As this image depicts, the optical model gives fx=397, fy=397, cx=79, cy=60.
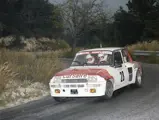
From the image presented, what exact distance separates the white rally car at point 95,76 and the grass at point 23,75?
157 cm

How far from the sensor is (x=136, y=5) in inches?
2061

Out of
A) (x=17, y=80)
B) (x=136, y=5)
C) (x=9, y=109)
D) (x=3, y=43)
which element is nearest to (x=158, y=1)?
(x=136, y=5)

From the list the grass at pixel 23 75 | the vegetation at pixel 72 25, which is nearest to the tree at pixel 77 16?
the vegetation at pixel 72 25

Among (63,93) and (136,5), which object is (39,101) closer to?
(63,93)

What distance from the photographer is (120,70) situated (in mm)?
12625

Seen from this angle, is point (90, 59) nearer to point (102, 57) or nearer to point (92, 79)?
point (102, 57)

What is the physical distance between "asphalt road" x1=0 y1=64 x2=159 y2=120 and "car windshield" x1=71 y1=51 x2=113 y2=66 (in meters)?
1.17

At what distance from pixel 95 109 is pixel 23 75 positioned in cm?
552

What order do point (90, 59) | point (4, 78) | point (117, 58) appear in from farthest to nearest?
point (117, 58)
point (4, 78)
point (90, 59)

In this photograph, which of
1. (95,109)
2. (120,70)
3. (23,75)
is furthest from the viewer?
(23,75)

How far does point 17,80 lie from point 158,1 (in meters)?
38.7

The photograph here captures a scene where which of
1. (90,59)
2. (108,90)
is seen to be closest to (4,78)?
(90,59)

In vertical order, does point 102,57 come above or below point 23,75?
above

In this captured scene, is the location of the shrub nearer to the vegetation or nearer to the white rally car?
the white rally car
